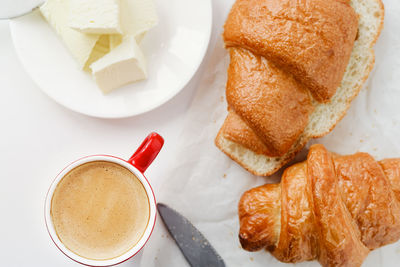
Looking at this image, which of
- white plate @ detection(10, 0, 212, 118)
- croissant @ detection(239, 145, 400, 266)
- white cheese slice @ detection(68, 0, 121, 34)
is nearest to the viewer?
croissant @ detection(239, 145, 400, 266)

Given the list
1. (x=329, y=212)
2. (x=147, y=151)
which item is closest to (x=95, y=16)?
(x=147, y=151)

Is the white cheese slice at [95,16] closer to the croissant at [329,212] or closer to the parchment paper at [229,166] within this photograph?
the parchment paper at [229,166]

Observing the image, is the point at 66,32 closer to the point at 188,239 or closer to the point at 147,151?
the point at 147,151

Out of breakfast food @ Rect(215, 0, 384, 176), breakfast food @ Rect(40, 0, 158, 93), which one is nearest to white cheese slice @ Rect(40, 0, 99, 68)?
breakfast food @ Rect(40, 0, 158, 93)

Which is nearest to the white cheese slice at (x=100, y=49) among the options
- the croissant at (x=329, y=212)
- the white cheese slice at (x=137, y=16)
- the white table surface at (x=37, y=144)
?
the white cheese slice at (x=137, y=16)

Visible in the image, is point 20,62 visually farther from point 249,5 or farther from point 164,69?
point 249,5

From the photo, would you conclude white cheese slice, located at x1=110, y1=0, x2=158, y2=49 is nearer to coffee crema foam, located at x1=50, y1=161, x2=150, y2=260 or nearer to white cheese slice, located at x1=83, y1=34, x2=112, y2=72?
white cheese slice, located at x1=83, y1=34, x2=112, y2=72
